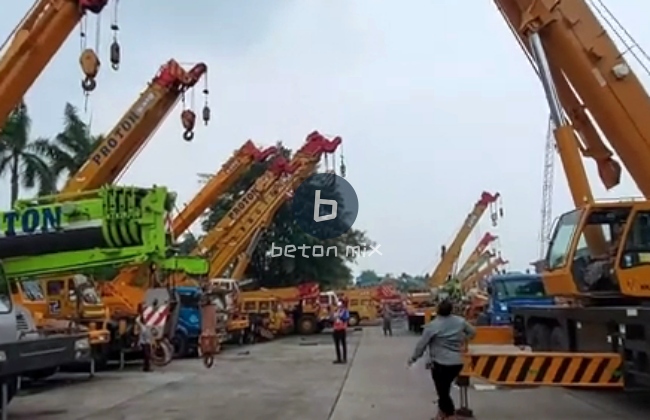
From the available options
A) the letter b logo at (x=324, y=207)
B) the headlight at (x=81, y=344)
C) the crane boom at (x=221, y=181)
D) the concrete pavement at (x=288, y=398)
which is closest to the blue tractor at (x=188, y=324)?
the concrete pavement at (x=288, y=398)

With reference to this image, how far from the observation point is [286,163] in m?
40.0

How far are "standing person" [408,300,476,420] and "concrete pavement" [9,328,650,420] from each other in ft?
5.05

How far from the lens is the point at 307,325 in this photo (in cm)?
4262

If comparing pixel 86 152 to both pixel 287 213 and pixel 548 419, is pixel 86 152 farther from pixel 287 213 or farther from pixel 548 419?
pixel 548 419

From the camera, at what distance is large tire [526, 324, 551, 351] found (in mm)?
15398

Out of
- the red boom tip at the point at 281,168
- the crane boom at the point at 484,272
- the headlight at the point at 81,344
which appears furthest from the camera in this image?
the crane boom at the point at 484,272

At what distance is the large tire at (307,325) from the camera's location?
42.5 m

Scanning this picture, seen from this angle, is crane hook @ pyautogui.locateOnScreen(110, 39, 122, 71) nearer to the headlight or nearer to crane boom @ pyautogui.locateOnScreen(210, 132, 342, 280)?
the headlight

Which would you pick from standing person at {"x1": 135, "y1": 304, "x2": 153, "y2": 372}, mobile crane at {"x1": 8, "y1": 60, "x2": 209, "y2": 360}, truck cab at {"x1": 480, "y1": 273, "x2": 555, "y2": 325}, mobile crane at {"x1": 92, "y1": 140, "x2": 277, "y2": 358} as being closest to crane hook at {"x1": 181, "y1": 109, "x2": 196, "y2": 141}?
mobile crane at {"x1": 8, "y1": 60, "x2": 209, "y2": 360}

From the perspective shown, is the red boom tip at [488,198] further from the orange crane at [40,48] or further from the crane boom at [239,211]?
the orange crane at [40,48]

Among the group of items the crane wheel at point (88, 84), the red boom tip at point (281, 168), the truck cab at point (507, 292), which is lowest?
the truck cab at point (507, 292)

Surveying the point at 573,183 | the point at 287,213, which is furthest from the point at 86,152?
the point at 573,183

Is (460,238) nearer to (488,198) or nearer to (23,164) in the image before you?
(488,198)

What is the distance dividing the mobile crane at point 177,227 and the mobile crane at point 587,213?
7.33 meters
